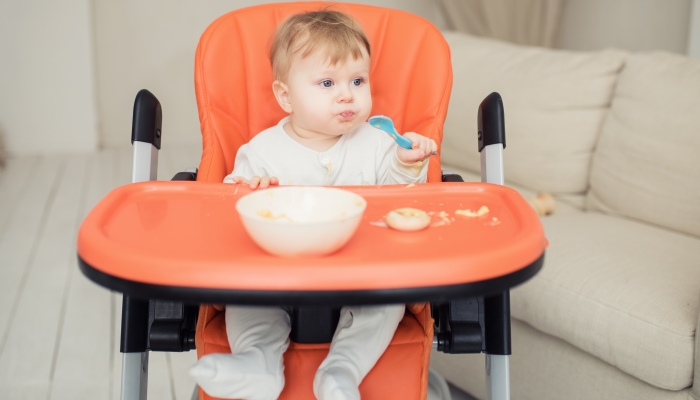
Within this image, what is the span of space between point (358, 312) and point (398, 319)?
0.07m

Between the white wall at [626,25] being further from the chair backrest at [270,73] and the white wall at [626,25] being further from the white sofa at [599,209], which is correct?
the chair backrest at [270,73]

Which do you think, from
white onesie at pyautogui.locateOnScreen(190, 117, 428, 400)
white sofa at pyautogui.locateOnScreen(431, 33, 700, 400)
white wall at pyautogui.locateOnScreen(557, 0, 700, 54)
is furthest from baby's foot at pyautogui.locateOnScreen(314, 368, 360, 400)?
white wall at pyautogui.locateOnScreen(557, 0, 700, 54)

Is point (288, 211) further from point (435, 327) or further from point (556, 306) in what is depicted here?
point (556, 306)

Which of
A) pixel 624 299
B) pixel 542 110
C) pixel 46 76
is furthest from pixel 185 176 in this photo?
pixel 46 76

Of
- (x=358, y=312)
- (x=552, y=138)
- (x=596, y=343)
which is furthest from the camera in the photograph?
(x=552, y=138)

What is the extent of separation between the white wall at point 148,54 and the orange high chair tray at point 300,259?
3209 mm

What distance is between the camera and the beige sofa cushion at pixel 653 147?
1.71m

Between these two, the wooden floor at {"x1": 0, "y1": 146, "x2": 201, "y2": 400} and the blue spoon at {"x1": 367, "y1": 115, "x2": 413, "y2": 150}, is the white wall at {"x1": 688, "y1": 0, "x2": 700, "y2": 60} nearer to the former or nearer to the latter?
the blue spoon at {"x1": 367, "y1": 115, "x2": 413, "y2": 150}

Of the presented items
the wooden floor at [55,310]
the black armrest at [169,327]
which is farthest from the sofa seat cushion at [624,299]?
the wooden floor at [55,310]

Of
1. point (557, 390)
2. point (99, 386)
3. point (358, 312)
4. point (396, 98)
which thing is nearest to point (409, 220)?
point (358, 312)

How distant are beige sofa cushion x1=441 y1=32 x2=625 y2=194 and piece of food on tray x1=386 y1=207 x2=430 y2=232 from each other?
4.10 feet

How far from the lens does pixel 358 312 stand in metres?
1.09

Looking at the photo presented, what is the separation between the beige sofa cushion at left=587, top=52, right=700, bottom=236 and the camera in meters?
1.71

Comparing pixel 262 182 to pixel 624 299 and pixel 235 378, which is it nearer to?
pixel 235 378
